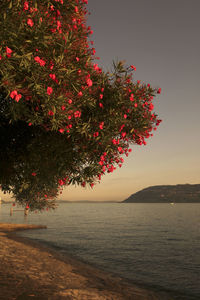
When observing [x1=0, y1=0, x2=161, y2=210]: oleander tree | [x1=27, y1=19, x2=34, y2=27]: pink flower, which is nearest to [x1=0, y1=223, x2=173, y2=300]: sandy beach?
[x1=0, y1=0, x2=161, y2=210]: oleander tree

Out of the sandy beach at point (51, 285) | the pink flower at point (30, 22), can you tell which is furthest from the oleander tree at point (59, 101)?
the sandy beach at point (51, 285)

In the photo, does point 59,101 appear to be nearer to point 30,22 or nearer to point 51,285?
point 30,22

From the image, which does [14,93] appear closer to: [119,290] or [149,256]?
[119,290]

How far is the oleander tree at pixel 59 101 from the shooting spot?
708cm

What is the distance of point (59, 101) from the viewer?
7449 millimetres

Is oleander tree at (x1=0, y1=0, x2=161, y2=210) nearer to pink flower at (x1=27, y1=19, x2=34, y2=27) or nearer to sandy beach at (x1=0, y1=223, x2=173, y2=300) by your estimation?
pink flower at (x1=27, y1=19, x2=34, y2=27)

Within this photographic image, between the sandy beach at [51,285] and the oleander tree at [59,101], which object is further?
the sandy beach at [51,285]

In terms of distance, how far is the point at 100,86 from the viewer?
9.59 m

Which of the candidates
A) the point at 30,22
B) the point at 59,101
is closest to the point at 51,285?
the point at 59,101

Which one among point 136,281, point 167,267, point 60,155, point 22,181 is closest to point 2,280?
point 22,181

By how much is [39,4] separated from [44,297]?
12.0 metres

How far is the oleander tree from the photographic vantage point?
7078mm

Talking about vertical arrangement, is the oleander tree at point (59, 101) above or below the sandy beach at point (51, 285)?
above

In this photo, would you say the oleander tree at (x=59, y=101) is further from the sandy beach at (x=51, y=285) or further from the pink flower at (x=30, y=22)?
the sandy beach at (x=51, y=285)
